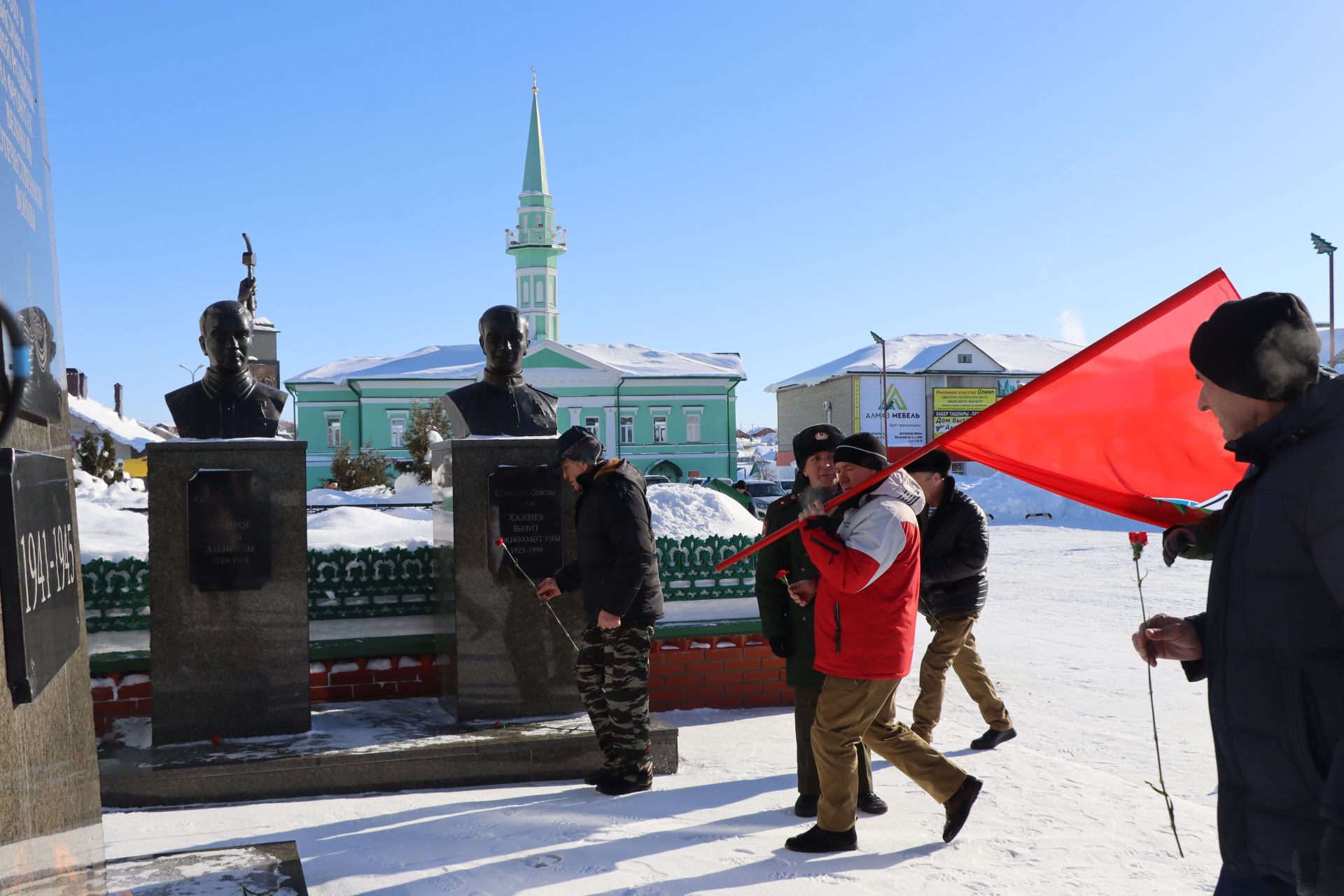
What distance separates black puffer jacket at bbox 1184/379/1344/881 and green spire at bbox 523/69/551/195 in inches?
2442

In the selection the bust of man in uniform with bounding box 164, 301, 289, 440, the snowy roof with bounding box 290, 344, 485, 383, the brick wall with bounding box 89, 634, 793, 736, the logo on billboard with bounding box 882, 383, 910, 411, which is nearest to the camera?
the bust of man in uniform with bounding box 164, 301, 289, 440

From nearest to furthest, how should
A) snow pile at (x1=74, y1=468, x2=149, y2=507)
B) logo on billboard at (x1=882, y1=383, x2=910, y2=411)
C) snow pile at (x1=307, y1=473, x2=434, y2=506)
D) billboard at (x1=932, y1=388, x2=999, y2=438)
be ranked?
snow pile at (x1=74, y1=468, x2=149, y2=507) → snow pile at (x1=307, y1=473, x2=434, y2=506) → billboard at (x1=932, y1=388, x2=999, y2=438) → logo on billboard at (x1=882, y1=383, x2=910, y2=411)

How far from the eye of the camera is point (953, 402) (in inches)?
2143

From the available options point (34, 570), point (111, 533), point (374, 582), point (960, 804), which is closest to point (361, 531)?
point (111, 533)

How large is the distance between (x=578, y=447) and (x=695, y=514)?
13.7ft

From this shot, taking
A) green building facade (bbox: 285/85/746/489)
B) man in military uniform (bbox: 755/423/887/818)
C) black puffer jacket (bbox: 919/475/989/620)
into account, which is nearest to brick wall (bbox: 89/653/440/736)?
man in military uniform (bbox: 755/423/887/818)

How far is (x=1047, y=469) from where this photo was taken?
363 cm

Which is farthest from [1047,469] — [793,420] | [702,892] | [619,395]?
[793,420]

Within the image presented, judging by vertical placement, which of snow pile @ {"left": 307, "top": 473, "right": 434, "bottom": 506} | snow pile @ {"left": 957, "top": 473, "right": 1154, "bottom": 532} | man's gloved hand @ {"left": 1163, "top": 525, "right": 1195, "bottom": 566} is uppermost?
man's gloved hand @ {"left": 1163, "top": 525, "right": 1195, "bottom": 566}

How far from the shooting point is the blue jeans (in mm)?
2189

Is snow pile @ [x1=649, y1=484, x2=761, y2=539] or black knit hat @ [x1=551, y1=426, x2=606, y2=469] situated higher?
black knit hat @ [x1=551, y1=426, x2=606, y2=469]

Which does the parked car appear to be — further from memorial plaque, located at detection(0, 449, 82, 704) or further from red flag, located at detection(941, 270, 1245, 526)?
memorial plaque, located at detection(0, 449, 82, 704)

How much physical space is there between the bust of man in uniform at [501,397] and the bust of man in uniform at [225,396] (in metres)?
1.05

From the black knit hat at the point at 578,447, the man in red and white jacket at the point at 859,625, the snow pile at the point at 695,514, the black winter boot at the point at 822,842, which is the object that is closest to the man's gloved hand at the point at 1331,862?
the man in red and white jacket at the point at 859,625
